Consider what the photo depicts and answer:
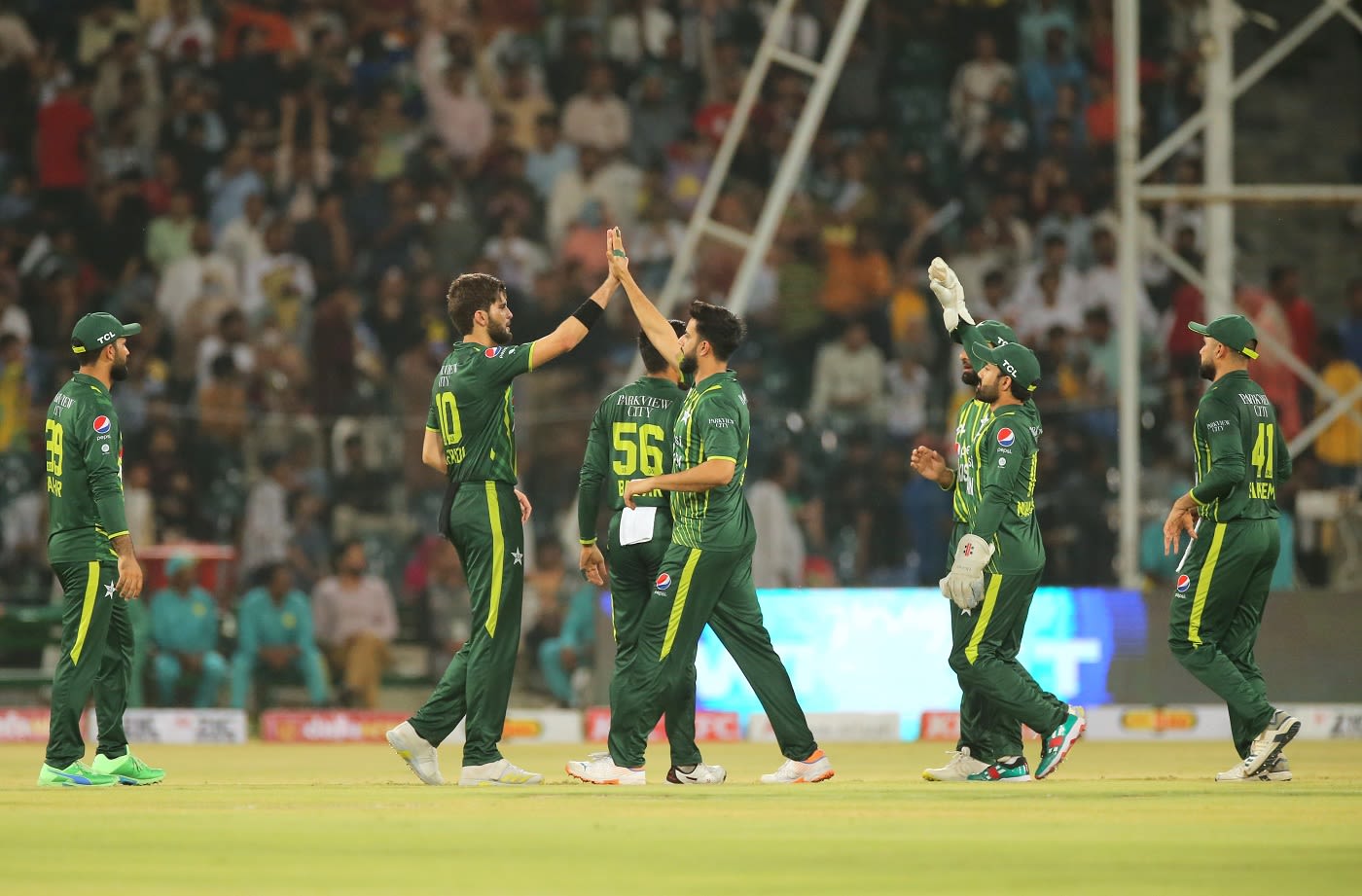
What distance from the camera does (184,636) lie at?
18.5 metres

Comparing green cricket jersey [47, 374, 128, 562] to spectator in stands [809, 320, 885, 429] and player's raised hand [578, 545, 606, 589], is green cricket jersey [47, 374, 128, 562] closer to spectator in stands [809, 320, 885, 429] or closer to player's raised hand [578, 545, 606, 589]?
player's raised hand [578, 545, 606, 589]

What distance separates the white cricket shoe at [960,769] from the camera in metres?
11.9

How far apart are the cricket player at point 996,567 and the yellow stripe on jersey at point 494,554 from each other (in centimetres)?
237

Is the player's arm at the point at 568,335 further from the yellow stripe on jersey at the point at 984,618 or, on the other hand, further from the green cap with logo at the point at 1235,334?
the green cap with logo at the point at 1235,334

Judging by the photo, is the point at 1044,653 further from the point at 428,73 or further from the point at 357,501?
the point at 428,73

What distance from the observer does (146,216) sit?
22.9 meters

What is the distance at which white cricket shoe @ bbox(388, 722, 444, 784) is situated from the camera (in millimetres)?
11414

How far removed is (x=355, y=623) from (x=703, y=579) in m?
7.99

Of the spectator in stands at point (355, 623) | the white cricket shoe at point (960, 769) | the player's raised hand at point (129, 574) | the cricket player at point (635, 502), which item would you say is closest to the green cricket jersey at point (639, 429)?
the cricket player at point (635, 502)

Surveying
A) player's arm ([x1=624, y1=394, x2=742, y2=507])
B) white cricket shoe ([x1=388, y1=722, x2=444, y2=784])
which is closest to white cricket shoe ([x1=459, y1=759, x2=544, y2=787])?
white cricket shoe ([x1=388, y1=722, x2=444, y2=784])

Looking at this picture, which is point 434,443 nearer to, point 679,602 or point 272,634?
point 679,602

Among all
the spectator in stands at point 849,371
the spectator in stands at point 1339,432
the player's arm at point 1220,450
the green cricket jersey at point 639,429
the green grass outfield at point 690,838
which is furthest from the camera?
the spectator in stands at point 849,371

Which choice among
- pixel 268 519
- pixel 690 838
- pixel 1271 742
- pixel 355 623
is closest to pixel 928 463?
pixel 1271 742

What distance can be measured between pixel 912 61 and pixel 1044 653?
9.34 metres
